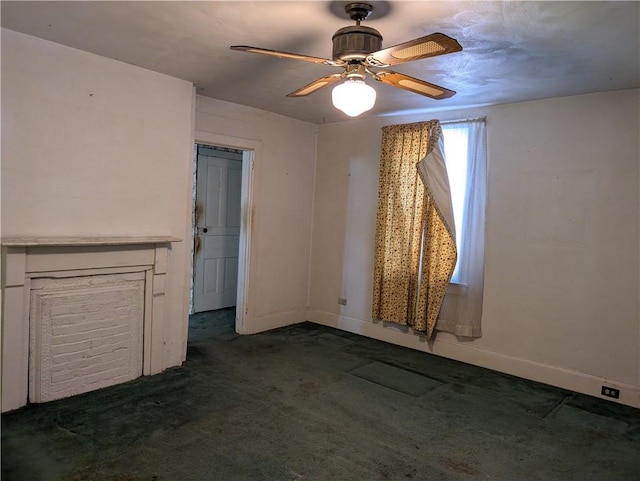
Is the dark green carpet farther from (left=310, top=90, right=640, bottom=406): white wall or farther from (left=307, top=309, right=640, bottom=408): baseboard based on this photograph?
(left=310, top=90, right=640, bottom=406): white wall

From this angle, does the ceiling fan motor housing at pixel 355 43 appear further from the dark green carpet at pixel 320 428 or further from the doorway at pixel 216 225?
the doorway at pixel 216 225

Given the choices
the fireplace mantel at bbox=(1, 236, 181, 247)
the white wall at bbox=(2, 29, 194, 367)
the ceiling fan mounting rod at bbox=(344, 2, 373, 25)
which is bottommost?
the fireplace mantel at bbox=(1, 236, 181, 247)

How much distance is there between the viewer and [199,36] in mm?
2693

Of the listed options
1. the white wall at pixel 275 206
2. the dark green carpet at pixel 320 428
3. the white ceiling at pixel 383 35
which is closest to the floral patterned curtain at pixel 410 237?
the dark green carpet at pixel 320 428

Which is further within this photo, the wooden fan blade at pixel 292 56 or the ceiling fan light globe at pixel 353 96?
the ceiling fan light globe at pixel 353 96

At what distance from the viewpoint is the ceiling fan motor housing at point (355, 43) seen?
2135 millimetres

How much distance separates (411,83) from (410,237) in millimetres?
2150

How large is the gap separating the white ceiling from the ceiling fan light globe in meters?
0.40

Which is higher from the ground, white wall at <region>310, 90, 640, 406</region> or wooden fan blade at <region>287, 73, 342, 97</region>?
wooden fan blade at <region>287, 73, 342, 97</region>

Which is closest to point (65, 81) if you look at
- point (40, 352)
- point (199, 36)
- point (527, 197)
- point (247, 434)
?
point (199, 36)

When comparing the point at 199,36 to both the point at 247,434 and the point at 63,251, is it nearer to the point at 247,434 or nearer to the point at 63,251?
the point at 63,251

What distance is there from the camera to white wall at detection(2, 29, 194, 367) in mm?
2793

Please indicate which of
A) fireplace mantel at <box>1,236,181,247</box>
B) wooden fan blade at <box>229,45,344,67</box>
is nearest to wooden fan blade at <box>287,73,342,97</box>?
wooden fan blade at <box>229,45,344,67</box>

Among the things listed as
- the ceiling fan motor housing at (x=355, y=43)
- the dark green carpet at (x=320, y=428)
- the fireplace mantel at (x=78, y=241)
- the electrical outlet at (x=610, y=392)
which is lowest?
the dark green carpet at (x=320, y=428)
